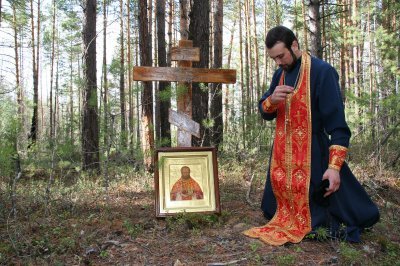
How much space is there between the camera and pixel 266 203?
414 centimetres

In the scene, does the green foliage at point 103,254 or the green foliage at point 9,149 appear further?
the green foliage at point 9,149

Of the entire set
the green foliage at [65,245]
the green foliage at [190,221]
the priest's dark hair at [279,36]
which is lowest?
the green foliage at [65,245]

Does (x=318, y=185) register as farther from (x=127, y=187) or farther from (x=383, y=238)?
(x=127, y=187)

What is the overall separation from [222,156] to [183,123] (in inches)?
145

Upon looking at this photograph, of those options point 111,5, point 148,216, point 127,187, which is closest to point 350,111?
point 127,187

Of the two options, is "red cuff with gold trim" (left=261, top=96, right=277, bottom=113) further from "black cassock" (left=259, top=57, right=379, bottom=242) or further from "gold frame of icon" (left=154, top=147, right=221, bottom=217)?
"gold frame of icon" (left=154, top=147, right=221, bottom=217)

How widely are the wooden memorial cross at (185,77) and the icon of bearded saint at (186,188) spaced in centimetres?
41

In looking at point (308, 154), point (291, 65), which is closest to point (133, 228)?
point (308, 154)

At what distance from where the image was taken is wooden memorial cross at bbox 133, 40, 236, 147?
445cm

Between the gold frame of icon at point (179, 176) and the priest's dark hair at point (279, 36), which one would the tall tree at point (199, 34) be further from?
the priest's dark hair at point (279, 36)

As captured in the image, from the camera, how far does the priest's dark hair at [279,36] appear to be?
3.46m

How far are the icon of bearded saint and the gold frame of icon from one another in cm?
3

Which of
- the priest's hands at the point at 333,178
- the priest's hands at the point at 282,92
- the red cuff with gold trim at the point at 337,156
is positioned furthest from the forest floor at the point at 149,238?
the priest's hands at the point at 282,92

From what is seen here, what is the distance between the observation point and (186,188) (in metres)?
4.35
